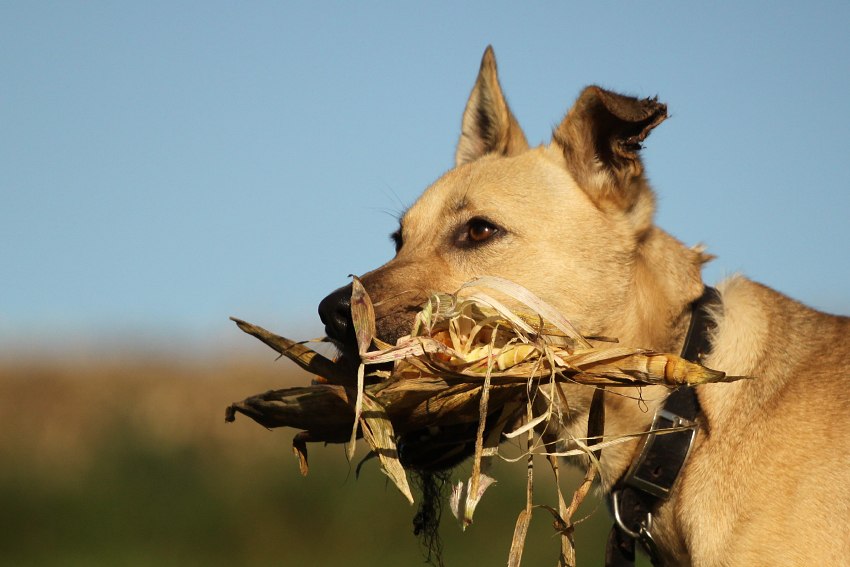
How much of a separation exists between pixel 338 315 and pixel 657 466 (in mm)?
1606

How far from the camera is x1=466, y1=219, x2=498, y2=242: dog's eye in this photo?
3.70 m

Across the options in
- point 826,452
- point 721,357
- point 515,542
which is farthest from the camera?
point 721,357

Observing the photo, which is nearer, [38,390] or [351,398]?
[351,398]

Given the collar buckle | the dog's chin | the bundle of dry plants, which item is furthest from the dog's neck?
the dog's chin

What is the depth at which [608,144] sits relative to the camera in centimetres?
380

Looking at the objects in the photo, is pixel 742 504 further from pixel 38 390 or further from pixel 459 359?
pixel 38 390

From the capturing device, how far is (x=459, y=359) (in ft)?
8.61

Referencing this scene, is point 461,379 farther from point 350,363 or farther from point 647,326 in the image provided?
point 647,326

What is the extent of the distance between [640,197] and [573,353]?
144cm

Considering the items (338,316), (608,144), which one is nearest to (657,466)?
(338,316)

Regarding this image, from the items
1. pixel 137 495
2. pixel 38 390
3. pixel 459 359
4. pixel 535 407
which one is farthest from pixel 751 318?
pixel 38 390

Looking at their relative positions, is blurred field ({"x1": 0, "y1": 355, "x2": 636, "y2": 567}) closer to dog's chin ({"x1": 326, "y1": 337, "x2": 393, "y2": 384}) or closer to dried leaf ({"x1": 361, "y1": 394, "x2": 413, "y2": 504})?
dog's chin ({"x1": 326, "y1": 337, "x2": 393, "y2": 384})

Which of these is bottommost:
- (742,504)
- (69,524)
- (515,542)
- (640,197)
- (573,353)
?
(69,524)

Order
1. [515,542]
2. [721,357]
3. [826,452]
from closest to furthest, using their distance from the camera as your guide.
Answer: [515,542] < [826,452] < [721,357]
